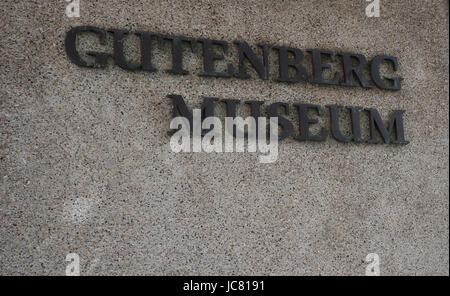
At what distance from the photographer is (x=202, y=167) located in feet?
7.27

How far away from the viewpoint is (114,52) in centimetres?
216

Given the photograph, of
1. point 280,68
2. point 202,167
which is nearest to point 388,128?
point 280,68

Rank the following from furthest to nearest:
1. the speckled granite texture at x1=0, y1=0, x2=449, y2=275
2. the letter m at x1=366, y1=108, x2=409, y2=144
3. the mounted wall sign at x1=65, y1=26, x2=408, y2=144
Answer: the letter m at x1=366, y1=108, x2=409, y2=144 < the mounted wall sign at x1=65, y1=26, x2=408, y2=144 < the speckled granite texture at x1=0, y1=0, x2=449, y2=275

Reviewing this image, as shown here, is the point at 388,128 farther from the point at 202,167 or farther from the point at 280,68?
the point at 202,167

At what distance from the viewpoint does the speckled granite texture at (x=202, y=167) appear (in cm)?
201

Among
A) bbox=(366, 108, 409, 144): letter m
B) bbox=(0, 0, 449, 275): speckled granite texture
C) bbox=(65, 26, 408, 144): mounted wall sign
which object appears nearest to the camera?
bbox=(0, 0, 449, 275): speckled granite texture

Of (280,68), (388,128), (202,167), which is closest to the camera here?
(202,167)

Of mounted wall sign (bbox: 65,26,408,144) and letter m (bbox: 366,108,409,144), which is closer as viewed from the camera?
mounted wall sign (bbox: 65,26,408,144)

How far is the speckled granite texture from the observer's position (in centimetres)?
201

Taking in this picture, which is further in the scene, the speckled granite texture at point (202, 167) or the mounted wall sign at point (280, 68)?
the mounted wall sign at point (280, 68)

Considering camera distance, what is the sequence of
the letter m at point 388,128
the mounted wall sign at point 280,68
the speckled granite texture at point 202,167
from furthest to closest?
the letter m at point 388,128 < the mounted wall sign at point 280,68 < the speckled granite texture at point 202,167

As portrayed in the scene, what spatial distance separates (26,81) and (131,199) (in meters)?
0.74

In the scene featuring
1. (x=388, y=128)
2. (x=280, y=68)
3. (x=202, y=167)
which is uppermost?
(x=280, y=68)
